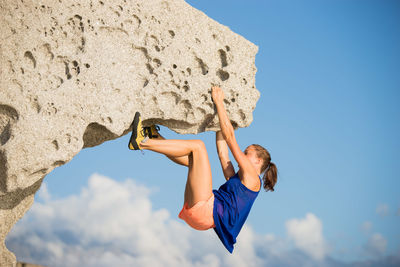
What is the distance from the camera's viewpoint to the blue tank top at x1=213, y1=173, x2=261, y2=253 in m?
4.30

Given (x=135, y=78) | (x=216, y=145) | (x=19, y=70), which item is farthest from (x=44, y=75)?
(x=216, y=145)

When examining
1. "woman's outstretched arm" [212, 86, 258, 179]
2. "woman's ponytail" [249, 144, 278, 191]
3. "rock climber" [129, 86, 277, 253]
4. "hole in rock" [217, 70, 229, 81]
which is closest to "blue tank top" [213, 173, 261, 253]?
"rock climber" [129, 86, 277, 253]

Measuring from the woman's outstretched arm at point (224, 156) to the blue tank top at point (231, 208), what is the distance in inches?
8.6

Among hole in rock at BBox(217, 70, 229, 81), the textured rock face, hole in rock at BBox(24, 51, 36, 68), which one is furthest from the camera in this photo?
hole in rock at BBox(217, 70, 229, 81)

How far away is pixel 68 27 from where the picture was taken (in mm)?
4102

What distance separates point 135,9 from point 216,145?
1485 mm

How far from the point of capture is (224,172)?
470 cm

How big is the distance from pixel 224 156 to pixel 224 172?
0.16 metres

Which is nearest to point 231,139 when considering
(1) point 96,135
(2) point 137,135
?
(2) point 137,135

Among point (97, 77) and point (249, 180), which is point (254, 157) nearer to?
point (249, 180)

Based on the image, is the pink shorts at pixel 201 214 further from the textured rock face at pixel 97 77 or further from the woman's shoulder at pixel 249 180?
the textured rock face at pixel 97 77

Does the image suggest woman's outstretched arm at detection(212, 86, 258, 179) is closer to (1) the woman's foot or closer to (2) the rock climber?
(2) the rock climber

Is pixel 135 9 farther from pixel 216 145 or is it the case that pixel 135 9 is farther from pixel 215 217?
pixel 215 217

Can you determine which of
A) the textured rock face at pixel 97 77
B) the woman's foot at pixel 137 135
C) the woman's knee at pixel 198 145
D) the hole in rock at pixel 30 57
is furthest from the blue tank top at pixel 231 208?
the hole in rock at pixel 30 57
